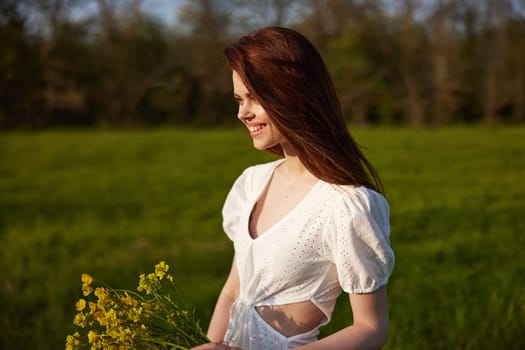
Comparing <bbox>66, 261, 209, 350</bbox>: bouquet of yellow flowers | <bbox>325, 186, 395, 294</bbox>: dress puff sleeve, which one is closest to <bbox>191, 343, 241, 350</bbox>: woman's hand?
<bbox>66, 261, 209, 350</bbox>: bouquet of yellow flowers

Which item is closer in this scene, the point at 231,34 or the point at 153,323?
the point at 153,323

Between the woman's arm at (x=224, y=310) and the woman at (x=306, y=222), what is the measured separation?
162 mm

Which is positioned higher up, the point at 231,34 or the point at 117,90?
the point at 231,34

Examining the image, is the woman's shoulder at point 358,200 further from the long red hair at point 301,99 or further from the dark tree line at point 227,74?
the dark tree line at point 227,74

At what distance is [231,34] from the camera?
68.3 ft

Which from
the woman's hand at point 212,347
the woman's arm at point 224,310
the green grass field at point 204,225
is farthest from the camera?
the green grass field at point 204,225

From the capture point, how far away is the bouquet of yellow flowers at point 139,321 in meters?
1.40

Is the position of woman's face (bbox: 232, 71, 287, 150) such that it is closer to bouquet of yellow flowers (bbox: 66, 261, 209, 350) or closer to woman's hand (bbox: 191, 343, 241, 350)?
bouquet of yellow flowers (bbox: 66, 261, 209, 350)

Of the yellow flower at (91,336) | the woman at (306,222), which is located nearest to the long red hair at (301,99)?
the woman at (306,222)

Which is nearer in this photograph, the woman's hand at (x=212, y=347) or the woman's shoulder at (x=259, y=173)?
the woman's hand at (x=212, y=347)

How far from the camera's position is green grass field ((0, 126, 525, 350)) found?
3.37 m

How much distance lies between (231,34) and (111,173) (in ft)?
40.5

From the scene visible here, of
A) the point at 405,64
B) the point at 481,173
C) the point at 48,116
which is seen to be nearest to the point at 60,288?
the point at 481,173

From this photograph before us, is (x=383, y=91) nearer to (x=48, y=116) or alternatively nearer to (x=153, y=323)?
(x=48, y=116)
